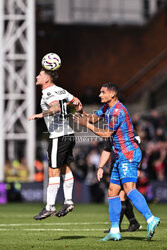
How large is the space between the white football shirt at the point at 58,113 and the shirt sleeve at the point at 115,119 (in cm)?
100

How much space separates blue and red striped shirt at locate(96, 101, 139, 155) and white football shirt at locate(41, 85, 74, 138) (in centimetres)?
88

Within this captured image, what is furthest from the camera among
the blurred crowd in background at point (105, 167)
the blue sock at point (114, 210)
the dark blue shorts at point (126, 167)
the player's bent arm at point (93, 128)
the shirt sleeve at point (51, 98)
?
the blurred crowd in background at point (105, 167)

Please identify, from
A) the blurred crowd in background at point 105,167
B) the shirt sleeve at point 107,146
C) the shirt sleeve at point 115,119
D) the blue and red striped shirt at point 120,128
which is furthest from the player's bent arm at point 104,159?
the blurred crowd in background at point 105,167

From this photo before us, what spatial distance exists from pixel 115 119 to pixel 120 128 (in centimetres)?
16

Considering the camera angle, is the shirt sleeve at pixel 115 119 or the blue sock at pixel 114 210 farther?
the blue sock at pixel 114 210

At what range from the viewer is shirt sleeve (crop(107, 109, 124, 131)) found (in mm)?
9062

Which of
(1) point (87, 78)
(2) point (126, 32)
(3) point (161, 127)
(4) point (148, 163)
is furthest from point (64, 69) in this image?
(4) point (148, 163)

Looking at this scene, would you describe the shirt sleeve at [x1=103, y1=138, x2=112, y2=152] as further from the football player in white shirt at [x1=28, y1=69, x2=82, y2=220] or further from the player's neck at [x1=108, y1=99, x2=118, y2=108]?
the player's neck at [x1=108, y1=99, x2=118, y2=108]

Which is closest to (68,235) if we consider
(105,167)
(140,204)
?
(140,204)

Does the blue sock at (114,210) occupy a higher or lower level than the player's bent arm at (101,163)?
lower

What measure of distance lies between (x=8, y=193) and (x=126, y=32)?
45.1 feet

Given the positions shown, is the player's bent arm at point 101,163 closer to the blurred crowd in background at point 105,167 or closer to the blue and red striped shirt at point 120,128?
the blue and red striped shirt at point 120,128

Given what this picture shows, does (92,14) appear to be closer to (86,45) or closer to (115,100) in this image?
(86,45)

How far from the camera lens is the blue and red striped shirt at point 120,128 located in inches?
358
